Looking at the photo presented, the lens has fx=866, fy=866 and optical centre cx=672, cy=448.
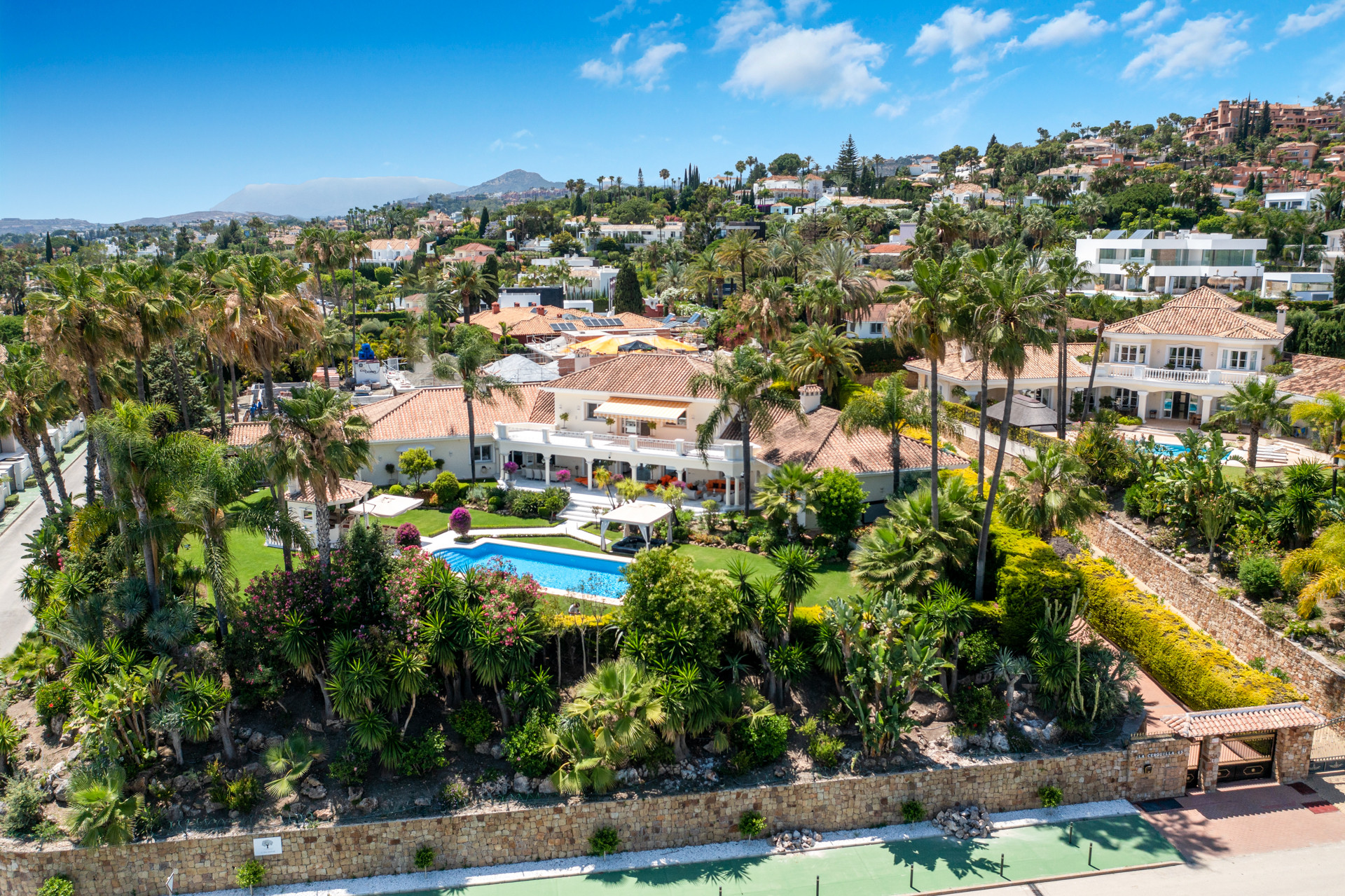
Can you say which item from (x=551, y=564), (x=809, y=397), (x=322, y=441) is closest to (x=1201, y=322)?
(x=809, y=397)

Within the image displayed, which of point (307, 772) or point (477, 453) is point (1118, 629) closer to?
point (307, 772)

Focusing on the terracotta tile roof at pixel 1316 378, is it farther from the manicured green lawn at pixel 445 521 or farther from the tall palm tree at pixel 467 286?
the tall palm tree at pixel 467 286

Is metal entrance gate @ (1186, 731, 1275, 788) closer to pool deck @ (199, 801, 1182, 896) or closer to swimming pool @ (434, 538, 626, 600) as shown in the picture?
pool deck @ (199, 801, 1182, 896)

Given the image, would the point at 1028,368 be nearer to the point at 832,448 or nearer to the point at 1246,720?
the point at 832,448

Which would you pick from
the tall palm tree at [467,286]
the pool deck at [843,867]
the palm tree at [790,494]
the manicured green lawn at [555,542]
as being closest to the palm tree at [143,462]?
the pool deck at [843,867]

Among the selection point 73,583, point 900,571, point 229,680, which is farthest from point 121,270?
point 900,571

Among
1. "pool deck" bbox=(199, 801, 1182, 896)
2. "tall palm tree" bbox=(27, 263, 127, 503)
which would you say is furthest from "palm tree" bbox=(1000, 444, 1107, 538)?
"tall palm tree" bbox=(27, 263, 127, 503)

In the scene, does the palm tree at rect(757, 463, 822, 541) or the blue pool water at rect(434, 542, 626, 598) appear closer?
the blue pool water at rect(434, 542, 626, 598)
